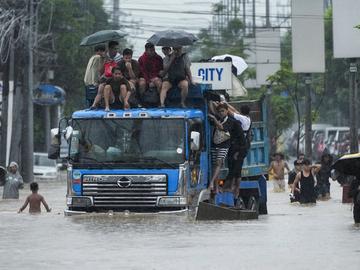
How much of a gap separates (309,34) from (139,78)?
64.3ft

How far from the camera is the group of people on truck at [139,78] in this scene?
22.3 m

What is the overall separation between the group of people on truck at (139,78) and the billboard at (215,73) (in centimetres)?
129

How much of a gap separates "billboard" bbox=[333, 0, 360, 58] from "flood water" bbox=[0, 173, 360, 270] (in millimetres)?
12293

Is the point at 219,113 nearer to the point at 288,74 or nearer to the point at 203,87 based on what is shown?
the point at 203,87

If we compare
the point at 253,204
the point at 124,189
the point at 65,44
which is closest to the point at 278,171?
the point at 253,204

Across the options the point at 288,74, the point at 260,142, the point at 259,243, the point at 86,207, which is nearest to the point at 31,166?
the point at 288,74

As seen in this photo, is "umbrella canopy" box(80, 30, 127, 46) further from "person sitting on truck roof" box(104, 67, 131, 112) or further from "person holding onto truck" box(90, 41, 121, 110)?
"person sitting on truck roof" box(104, 67, 131, 112)

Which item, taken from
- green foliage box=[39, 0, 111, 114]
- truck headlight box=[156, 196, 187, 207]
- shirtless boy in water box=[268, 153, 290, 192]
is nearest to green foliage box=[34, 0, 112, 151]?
green foliage box=[39, 0, 111, 114]

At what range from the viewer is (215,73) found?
2444 centimetres

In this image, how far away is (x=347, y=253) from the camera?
50.1ft

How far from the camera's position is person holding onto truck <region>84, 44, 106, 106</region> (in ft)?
76.1

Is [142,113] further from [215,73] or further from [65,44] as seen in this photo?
[65,44]

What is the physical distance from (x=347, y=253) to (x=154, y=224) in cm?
521

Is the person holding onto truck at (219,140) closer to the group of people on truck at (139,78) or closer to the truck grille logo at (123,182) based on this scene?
the group of people on truck at (139,78)
